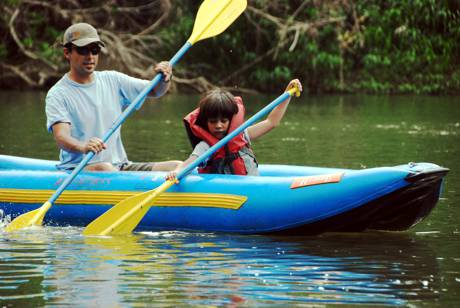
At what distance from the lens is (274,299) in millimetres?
4629

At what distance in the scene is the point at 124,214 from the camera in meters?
6.25

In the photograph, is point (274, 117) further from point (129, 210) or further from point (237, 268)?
point (237, 268)

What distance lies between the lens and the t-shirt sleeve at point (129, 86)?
22.3ft

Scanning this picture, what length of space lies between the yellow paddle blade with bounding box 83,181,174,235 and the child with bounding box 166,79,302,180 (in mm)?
142

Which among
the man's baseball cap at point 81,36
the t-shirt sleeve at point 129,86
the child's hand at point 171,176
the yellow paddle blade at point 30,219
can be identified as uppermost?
the man's baseball cap at point 81,36

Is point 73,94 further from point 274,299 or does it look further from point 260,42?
point 260,42

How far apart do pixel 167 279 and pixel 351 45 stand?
18011 millimetres

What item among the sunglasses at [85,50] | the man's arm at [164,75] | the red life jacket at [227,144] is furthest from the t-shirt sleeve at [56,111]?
the red life jacket at [227,144]

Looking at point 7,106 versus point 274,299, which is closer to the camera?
point 274,299

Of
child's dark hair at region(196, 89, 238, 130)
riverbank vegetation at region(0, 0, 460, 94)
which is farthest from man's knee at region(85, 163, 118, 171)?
riverbank vegetation at region(0, 0, 460, 94)

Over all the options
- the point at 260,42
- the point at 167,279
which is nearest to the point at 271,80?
the point at 260,42

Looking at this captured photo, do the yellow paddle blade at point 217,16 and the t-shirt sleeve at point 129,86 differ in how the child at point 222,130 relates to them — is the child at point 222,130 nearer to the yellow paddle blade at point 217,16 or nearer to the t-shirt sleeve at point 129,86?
the t-shirt sleeve at point 129,86

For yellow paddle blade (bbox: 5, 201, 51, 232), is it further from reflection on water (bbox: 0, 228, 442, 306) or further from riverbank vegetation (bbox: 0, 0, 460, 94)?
riverbank vegetation (bbox: 0, 0, 460, 94)

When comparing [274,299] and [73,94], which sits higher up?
[73,94]
